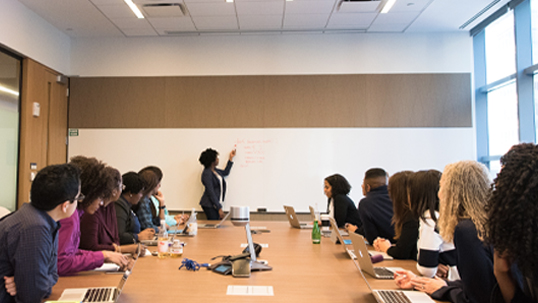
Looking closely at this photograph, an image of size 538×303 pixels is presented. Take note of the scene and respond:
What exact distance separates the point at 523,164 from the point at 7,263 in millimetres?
1840

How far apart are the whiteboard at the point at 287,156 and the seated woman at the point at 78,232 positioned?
370 centimetres

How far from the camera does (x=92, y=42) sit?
616 centimetres

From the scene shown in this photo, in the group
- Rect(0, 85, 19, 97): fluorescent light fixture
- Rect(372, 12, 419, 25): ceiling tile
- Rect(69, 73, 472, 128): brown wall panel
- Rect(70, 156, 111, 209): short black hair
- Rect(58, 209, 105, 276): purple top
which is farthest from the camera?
Rect(69, 73, 472, 128): brown wall panel

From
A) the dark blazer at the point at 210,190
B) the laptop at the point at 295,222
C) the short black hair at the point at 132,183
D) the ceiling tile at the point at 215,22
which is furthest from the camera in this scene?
the dark blazer at the point at 210,190

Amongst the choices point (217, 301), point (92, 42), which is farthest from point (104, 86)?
point (217, 301)

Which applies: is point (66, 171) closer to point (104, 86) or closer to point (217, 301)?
point (217, 301)

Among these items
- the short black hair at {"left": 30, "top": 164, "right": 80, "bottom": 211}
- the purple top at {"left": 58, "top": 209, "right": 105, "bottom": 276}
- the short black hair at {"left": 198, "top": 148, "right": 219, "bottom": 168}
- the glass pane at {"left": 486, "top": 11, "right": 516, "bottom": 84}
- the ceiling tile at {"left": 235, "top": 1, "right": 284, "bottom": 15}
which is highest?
the ceiling tile at {"left": 235, "top": 1, "right": 284, "bottom": 15}

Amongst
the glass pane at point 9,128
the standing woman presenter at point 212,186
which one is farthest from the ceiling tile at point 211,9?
the glass pane at point 9,128

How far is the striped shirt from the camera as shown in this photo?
2008 millimetres

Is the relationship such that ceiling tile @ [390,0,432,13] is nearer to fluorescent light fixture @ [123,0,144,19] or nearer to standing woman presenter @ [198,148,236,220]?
standing woman presenter @ [198,148,236,220]

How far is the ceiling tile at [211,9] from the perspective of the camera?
489 centimetres

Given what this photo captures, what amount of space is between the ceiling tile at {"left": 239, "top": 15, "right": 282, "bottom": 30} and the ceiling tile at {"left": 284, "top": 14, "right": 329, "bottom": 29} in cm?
13

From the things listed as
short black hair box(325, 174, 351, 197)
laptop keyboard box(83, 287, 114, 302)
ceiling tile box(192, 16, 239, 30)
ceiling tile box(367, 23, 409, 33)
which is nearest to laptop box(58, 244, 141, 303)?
laptop keyboard box(83, 287, 114, 302)

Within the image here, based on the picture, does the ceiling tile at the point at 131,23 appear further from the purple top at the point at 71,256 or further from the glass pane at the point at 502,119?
the glass pane at the point at 502,119
